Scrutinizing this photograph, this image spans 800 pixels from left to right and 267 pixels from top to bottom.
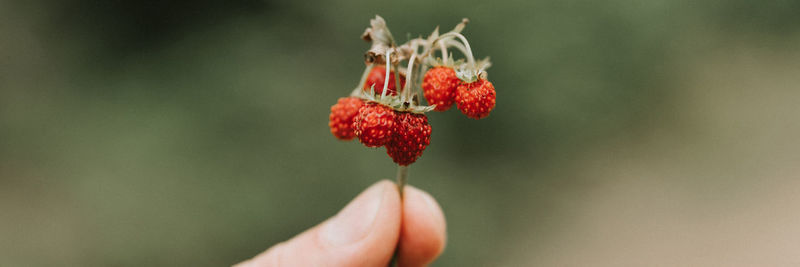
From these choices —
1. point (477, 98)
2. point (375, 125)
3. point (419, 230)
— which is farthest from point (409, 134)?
point (419, 230)

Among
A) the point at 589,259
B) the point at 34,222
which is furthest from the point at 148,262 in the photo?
the point at 589,259

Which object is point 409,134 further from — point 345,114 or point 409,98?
point 345,114

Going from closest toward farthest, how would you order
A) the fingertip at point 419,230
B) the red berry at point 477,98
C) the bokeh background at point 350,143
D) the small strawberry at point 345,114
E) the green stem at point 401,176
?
Result: the red berry at point 477,98, the small strawberry at point 345,114, the green stem at point 401,176, the fingertip at point 419,230, the bokeh background at point 350,143

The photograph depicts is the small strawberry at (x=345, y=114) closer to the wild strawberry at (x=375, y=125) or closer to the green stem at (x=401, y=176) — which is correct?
the wild strawberry at (x=375, y=125)

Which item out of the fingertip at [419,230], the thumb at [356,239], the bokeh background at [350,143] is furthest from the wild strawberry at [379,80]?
the bokeh background at [350,143]

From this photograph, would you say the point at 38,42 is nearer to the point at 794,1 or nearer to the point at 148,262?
the point at 148,262

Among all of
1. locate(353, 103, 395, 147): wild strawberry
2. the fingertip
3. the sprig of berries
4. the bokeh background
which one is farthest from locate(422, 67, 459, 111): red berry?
the bokeh background
